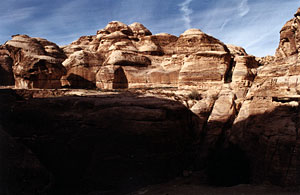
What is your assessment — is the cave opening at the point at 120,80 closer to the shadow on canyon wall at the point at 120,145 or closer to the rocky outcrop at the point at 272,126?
the shadow on canyon wall at the point at 120,145

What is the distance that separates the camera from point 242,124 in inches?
299

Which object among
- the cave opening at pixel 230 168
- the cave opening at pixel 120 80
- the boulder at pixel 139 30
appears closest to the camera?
the cave opening at pixel 230 168

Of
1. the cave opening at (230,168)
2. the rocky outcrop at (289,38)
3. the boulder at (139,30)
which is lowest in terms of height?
the cave opening at (230,168)

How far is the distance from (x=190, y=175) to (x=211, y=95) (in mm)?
5368

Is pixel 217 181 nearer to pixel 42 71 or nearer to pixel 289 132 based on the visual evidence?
pixel 289 132

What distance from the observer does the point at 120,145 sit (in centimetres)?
624

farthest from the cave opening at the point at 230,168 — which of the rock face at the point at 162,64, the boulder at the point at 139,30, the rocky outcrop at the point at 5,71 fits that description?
the rocky outcrop at the point at 5,71

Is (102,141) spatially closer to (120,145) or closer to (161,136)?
(120,145)

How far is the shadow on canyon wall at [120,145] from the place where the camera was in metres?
5.97

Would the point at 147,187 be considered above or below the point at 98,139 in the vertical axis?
below

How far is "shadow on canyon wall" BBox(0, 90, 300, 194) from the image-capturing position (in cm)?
597

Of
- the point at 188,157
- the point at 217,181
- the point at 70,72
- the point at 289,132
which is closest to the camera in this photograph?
the point at 289,132

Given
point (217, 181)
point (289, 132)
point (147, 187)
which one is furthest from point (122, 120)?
point (289, 132)

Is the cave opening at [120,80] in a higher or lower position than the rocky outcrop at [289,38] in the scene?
lower
